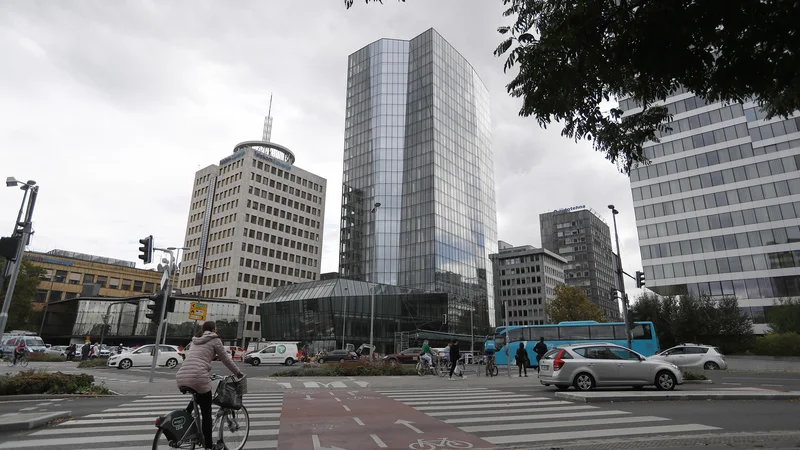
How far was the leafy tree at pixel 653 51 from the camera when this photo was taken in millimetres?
5141

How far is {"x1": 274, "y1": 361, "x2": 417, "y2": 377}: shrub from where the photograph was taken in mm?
20797

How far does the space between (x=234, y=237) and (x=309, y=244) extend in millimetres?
21247

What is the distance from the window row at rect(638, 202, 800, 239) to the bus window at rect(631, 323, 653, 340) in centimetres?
3517

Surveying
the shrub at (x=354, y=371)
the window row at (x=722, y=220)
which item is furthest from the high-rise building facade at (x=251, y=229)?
the window row at (x=722, y=220)

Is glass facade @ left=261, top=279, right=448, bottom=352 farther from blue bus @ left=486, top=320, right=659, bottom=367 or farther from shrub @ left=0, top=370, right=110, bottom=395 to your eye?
shrub @ left=0, top=370, right=110, bottom=395

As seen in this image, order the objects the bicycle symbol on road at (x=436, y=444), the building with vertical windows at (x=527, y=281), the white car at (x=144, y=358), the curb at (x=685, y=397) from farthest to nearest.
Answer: the building with vertical windows at (x=527, y=281) < the white car at (x=144, y=358) < the curb at (x=685, y=397) < the bicycle symbol on road at (x=436, y=444)

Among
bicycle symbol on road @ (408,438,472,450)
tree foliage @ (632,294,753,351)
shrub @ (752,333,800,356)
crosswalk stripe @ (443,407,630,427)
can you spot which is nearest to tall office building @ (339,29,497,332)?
tree foliage @ (632,294,753,351)

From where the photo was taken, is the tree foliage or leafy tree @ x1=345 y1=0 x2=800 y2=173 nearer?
leafy tree @ x1=345 y1=0 x2=800 y2=173

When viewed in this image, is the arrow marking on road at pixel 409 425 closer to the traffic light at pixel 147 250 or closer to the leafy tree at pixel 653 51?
the leafy tree at pixel 653 51

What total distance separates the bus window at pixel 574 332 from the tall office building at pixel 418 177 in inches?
1963

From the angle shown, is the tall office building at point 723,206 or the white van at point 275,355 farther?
the tall office building at point 723,206

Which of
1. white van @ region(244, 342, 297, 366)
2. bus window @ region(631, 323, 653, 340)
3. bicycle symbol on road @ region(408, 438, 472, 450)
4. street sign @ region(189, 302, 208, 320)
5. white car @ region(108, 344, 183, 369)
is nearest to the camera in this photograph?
bicycle symbol on road @ region(408, 438, 472, 450)

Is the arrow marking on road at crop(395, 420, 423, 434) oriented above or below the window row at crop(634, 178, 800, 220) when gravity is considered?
below

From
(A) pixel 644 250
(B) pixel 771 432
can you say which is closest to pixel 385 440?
(B) pixel 771 432
